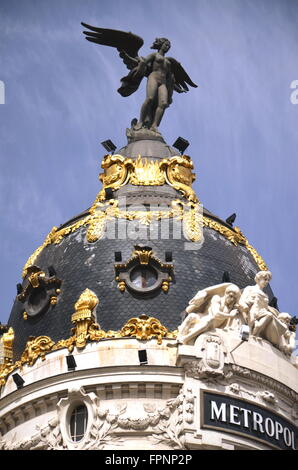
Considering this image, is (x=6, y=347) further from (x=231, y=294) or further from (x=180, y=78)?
(x=180, y=78)

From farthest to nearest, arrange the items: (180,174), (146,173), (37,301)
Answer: (180,174) < (146,173) < (37,301)

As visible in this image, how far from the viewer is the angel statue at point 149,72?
2343 inches

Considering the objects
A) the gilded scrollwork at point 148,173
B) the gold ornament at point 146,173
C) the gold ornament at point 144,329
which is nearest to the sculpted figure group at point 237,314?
the gold ornament at point 144,329

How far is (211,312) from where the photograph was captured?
1991 inches

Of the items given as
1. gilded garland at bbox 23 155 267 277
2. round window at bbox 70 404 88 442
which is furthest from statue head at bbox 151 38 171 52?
round window at bbox 70 404 88 442

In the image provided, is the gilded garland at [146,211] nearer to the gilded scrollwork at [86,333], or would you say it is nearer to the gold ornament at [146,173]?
the gold ornament at [146,173]

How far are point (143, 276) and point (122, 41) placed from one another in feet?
42.4

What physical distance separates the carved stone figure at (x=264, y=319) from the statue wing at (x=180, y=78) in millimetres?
12056

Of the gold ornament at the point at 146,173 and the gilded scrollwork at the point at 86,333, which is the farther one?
the gold ornament at the point at 146,173

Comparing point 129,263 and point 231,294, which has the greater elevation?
point 129,263

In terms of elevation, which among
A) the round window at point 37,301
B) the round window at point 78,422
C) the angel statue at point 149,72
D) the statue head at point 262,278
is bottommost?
the round window at point 78,422

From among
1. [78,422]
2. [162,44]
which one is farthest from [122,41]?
[78,422]

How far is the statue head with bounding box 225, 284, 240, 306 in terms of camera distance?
51037 mm

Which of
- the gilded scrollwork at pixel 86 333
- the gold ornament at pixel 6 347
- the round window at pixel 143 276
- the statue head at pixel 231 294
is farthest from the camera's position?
the gold ornament at pixel 6 347
